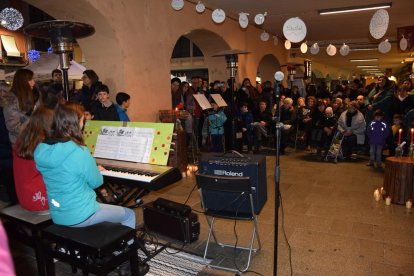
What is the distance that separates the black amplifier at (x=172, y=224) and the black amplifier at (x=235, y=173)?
0.26 meters

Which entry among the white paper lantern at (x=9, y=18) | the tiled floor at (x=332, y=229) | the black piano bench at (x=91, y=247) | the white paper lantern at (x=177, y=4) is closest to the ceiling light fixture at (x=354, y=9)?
the white paper lantern at (x=177, y=4)

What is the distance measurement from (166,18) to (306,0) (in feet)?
9.74

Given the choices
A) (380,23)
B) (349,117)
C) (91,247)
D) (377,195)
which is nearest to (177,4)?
(380,23)

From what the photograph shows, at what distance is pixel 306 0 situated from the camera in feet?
22.3

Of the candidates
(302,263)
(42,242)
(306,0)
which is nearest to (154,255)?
(42,242)

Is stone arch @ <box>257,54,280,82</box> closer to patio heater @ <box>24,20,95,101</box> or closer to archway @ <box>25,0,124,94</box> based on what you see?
archway @ <box>25,0,124,94</box>

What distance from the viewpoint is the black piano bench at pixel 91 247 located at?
6.68 feet

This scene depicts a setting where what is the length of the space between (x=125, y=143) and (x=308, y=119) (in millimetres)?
5368

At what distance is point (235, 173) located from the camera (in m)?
2.66

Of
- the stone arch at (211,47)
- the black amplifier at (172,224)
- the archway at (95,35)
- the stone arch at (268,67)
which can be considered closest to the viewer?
the black amplifier at (172,224)

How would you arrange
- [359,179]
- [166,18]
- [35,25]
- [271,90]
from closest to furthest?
1. [35,25]
2. [359,179]
3. [166,18]
4. [271,90]

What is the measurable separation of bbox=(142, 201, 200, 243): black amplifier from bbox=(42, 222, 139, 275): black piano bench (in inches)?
27.8

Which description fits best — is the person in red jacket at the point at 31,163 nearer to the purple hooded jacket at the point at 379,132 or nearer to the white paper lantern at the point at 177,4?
the white paper lantern at the point at 177,4

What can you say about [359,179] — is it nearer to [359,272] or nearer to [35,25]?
[359,272]
